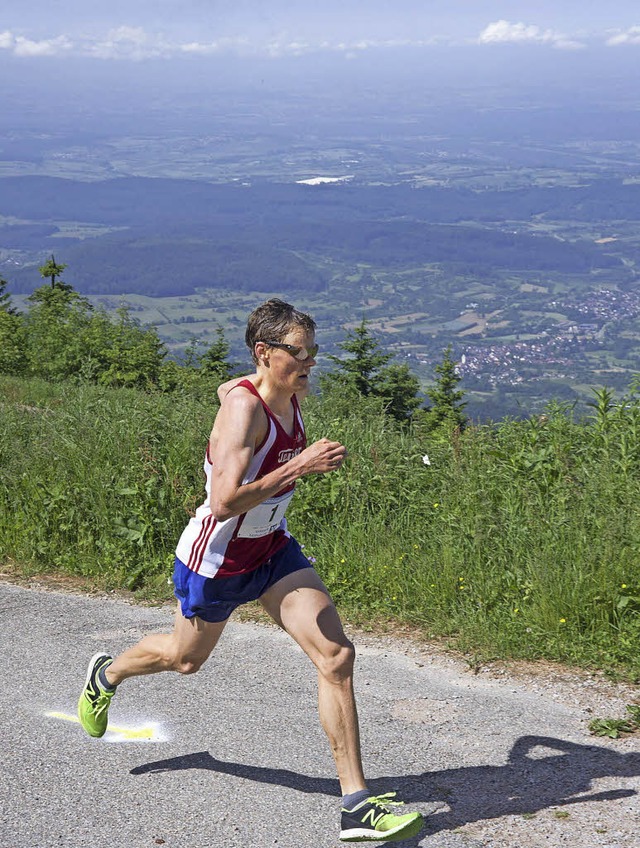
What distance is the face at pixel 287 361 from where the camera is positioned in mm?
3748

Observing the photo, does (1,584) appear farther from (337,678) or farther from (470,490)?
(337,678)

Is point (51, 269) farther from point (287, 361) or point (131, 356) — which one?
point (287, 361)

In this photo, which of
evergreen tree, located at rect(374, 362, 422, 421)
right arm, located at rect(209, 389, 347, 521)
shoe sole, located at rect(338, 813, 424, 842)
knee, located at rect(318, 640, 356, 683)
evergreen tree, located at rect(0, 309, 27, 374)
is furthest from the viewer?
evergreen tree, located at rect(374, 362, 422, 421)

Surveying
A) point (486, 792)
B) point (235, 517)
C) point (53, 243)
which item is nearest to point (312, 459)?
point (235, 517)

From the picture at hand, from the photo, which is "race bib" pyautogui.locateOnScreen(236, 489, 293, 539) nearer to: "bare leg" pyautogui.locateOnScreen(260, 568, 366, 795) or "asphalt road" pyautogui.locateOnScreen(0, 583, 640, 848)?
"bare leg" pyautogui.locateOnScreen(260, 568, 366, 795)

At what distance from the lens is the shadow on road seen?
3779 mm

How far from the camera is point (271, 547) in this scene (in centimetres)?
405

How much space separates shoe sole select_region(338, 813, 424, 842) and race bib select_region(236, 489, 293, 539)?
46.8 inches

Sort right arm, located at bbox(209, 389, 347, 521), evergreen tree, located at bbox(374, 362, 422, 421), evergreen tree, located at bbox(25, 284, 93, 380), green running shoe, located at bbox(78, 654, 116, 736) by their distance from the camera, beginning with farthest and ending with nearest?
1. evergreen tree, located at bbox(374, 362, 422, 421)
2. evergreen tree, located at bbox(25, 284, 93, 380)
3. green running shoe, located at bbox(78, 654, 116, 736)
4. right arm, located at bbox(209, 389, 347, 521)

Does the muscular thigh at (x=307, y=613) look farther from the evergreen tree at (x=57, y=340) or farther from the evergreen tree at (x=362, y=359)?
the evergreen tree at (x=362, y=359)

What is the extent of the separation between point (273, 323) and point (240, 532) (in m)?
0.86

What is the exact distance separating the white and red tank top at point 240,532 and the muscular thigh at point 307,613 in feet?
0.53

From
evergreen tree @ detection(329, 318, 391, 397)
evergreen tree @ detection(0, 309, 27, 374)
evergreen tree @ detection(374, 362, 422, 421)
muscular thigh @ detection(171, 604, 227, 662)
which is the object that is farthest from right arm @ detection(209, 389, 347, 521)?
evergreen tree @ detection(329, 318, 391, 397)

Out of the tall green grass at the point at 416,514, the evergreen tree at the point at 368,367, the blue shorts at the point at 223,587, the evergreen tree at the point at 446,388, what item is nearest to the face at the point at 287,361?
the blue shorts at the point at 223,587
